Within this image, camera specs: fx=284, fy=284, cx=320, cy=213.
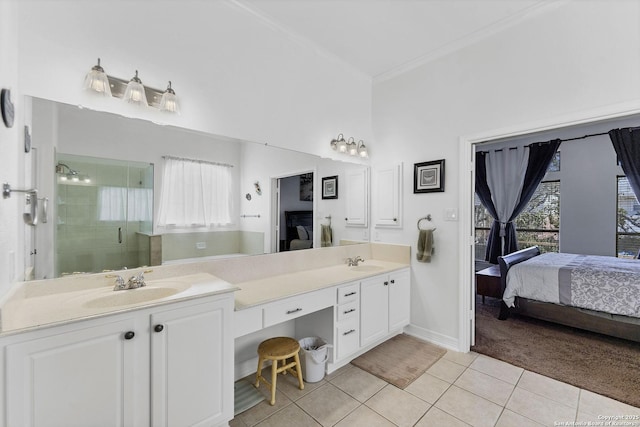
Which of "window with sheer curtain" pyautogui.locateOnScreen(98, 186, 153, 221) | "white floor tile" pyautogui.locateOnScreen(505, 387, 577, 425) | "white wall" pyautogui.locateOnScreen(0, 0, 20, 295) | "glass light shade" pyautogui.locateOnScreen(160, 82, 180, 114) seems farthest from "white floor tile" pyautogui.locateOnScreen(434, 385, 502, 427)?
"glass light shade" pyautogui.locateOnScreen(160, 82, 180, 114)

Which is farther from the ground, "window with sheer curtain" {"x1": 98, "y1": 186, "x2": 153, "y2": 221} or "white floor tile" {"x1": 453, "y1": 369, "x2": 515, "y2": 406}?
"window with sheer curtain" {"x1": 98, "y1": 186, "x2": 153, "y2": 221}

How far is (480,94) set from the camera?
2602 millimetres

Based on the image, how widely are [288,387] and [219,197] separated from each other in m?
1.54

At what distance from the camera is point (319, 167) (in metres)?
2.93

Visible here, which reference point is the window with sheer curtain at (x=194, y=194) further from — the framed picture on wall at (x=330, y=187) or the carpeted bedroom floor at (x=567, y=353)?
the carpeted bedroom floor at (x=567, y=353)

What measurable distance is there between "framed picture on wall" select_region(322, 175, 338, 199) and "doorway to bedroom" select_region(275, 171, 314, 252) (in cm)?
16

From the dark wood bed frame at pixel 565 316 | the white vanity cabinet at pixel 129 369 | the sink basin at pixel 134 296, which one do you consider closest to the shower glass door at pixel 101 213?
the sink basin at pixel 134 296

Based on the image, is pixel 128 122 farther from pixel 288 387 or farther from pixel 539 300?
pixel 539 300

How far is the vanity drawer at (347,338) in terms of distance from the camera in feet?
7.48

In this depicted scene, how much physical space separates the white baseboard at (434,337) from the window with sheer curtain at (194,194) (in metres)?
2.24

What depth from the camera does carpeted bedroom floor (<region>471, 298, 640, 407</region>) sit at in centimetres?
222

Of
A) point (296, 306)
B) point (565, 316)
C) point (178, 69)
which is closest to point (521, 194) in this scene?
point (565, 316)

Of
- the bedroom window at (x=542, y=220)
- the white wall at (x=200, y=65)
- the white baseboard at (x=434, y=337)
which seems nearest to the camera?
the white wall at (x=200, y=65)

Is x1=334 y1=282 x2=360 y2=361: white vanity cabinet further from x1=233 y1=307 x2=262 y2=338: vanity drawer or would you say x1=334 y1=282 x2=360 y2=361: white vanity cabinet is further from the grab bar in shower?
the grab bar in shower
